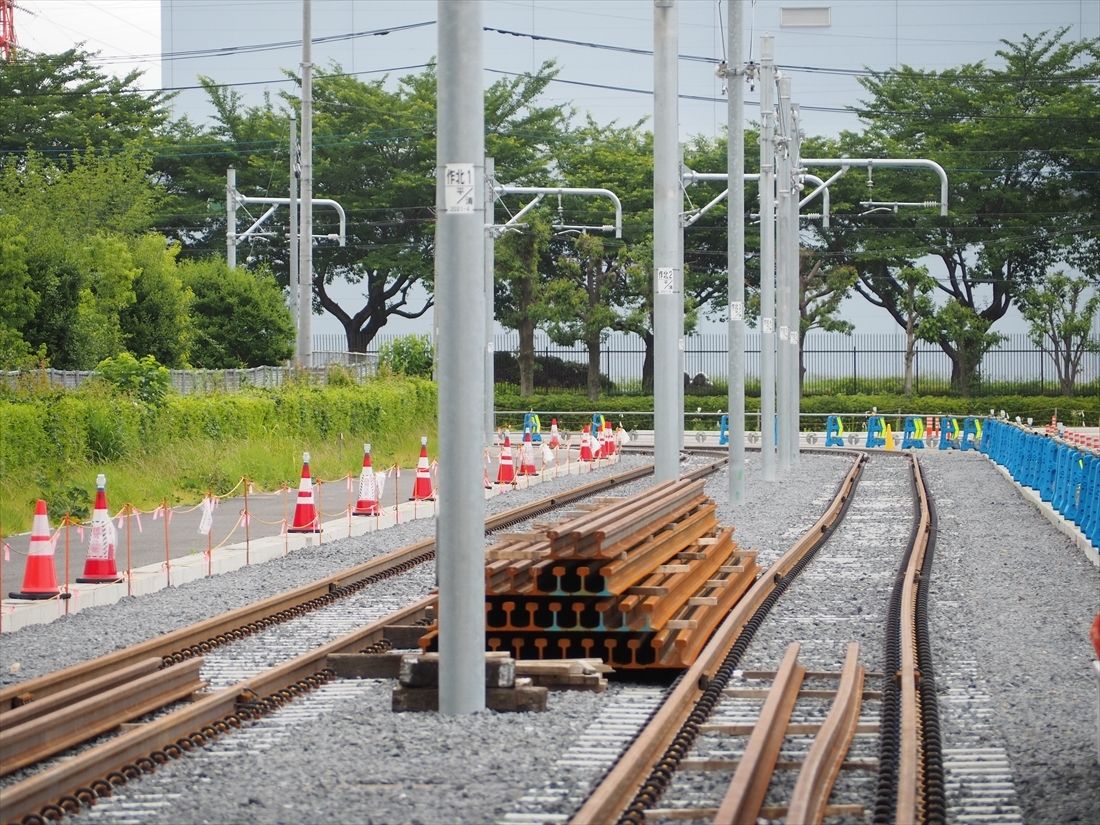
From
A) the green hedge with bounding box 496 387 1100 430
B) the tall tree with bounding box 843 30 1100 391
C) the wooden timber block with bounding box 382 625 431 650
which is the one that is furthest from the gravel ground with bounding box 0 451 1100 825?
the tall tree with bounding box 843 30 1100 391


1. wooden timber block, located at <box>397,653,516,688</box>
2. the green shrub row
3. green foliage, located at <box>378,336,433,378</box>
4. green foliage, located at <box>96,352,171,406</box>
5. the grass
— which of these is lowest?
wooden timber block, located at <box>397,653,516,688</box>

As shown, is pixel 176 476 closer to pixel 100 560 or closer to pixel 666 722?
pixel 100 560

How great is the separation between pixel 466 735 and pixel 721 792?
1.84 m

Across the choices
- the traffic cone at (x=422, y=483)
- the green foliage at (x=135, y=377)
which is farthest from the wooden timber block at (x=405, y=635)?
the green foliage at (x=135, y=377)

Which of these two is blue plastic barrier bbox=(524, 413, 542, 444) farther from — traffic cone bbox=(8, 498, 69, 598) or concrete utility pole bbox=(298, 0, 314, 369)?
traffic cone bbox=(8, 498, 69, 598)

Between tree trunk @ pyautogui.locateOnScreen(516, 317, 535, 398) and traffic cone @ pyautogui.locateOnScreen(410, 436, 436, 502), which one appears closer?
traffic cone @ pyautogui.locateOnScreen(410, 436, 436, 502)

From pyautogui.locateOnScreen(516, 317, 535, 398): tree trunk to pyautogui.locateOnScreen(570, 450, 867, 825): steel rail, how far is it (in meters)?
50.0

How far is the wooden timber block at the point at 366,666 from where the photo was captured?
38.3 ft

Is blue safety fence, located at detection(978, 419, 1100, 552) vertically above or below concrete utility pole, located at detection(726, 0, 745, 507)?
below

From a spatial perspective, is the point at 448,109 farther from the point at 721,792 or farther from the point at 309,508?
the point at 309,508

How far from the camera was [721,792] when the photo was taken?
834cm

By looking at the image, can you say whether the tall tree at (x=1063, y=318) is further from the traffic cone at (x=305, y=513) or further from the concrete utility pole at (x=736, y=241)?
the traffic cone at (x=305, y=513)

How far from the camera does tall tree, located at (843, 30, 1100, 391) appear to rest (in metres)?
65.2

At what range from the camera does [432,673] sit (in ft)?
34.6
